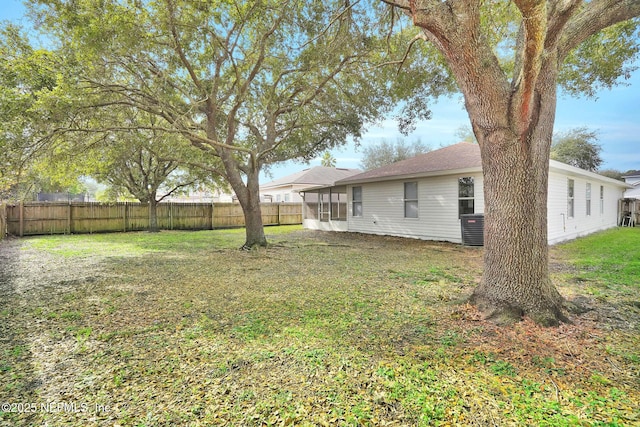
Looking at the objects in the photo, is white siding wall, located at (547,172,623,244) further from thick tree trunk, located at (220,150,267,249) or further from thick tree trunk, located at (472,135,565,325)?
thick tree trunk, located at (220,150,267,249)

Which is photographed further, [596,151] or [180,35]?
[596,151]

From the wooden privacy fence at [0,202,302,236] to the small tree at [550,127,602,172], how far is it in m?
25.2

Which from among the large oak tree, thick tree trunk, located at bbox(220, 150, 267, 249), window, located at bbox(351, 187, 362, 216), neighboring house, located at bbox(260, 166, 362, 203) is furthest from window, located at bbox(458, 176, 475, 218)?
neighboring house, located at bbox(260, 166, 362, 203)

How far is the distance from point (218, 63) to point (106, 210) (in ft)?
38.7

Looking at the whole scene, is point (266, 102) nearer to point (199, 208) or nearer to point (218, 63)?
point (218, 63)

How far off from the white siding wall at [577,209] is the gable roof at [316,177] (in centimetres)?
1556

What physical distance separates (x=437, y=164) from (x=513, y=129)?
316 inches

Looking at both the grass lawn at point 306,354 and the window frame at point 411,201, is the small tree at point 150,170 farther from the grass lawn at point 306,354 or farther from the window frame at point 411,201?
the window frame at point 411,201

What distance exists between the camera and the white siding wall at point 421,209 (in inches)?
417

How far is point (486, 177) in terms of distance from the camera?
3898 millimetres

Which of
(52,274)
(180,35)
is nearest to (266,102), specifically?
(180,35)

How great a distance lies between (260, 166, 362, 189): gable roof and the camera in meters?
25.7

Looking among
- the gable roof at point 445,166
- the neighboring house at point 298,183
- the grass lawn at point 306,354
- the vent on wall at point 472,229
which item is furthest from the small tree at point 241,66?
the neighboring house at point 298,183

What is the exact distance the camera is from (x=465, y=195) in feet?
34.0
